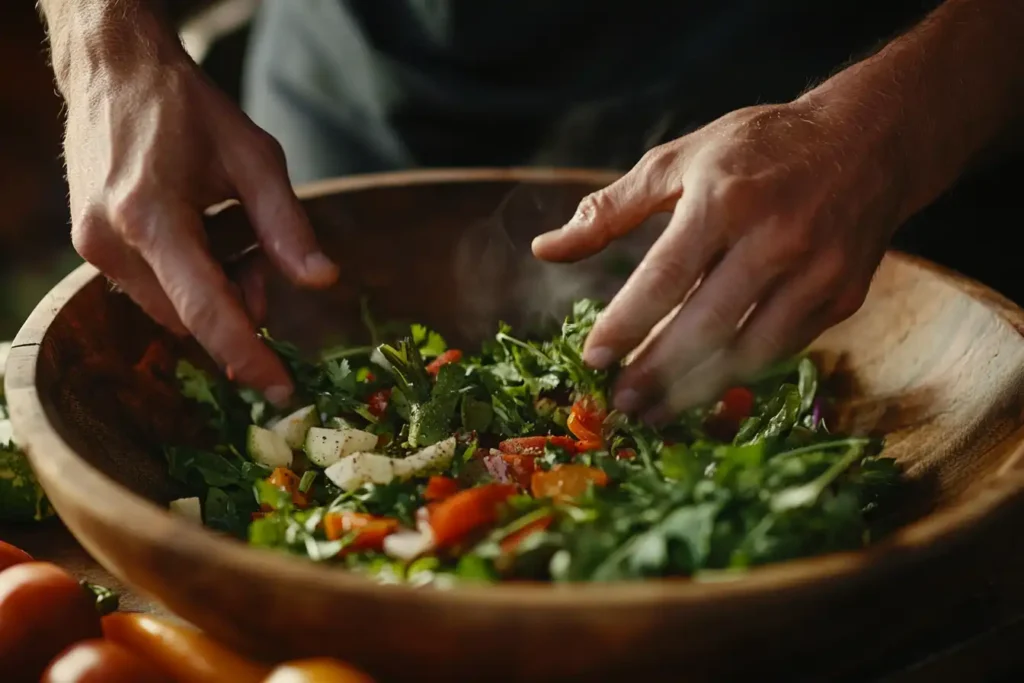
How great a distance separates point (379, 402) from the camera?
1.73m

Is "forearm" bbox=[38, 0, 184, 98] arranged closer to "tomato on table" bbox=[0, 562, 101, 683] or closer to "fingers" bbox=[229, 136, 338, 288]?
"fingers" bbox=[229, 136, 338, 288]

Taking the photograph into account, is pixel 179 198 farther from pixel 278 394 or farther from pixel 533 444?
pixel 533 444

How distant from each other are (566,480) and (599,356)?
180mm

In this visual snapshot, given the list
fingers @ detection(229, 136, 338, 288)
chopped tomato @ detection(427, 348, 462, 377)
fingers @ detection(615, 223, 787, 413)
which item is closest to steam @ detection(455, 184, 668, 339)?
chopped tomato @ detection(427, 348, 462, 377)

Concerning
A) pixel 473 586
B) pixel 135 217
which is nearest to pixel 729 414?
pixel 473 586

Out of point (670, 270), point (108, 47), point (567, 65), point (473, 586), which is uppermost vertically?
point (108, 47)

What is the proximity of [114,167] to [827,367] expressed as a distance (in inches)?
49.1

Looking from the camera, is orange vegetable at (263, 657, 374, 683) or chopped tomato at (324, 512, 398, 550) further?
chopped tomato at (324, 512, 398, 550)

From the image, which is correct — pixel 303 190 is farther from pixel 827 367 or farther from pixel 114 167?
pixel 827 367

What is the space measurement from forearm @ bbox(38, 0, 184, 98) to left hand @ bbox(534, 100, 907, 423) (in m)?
0.81

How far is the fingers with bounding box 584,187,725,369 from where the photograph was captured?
1.35 metres

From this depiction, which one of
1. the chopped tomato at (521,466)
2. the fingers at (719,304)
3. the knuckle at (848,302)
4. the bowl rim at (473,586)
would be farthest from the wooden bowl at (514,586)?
the chopped tomato at (521,466)

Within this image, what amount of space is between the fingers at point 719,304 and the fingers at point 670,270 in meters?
0.03

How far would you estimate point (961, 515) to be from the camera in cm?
106
